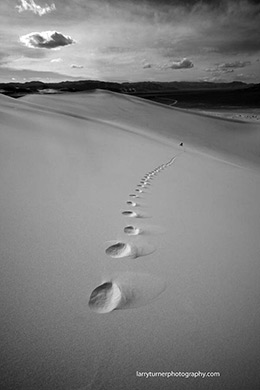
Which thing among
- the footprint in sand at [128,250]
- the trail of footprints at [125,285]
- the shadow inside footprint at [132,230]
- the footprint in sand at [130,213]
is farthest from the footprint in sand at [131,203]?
the footprint in sand at [128,250]

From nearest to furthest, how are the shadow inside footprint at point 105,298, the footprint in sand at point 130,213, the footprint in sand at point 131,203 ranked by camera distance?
the shadow inside footprint at point 105,298 < the footprint in sand at point 130,213 < the footprint in sand at point 131,203

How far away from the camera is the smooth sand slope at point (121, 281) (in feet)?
2.43

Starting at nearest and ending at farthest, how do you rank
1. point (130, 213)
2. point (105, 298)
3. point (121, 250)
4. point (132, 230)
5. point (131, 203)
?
point (105, 298) < point (121, 250) < point (132, 230) < point (130, 213) < point (131, 203)

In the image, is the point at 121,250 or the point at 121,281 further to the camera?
the point at 121,250

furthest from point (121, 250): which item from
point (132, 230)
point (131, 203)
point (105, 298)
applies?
point (131, 203)

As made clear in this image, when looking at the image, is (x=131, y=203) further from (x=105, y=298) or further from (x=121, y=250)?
(x=105, y=298)

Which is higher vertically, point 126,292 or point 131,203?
point 131,203

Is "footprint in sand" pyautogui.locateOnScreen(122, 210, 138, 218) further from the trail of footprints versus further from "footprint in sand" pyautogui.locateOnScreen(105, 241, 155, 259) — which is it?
"footprint in sand" pyautogui.locateOnScreen(105, 241, 155, 259)

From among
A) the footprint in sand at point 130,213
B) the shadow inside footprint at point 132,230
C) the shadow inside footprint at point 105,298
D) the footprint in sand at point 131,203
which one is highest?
the footprint in sand at point 131,203

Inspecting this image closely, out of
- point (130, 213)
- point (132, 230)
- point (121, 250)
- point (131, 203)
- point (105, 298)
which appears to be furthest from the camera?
point (131, 203)

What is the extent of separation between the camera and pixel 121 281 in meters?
1.08

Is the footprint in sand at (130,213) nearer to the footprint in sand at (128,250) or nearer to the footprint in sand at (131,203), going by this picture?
the footprint in sand at (131,203)

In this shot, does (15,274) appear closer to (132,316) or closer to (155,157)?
(132,316)

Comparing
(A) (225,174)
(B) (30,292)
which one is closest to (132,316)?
(B) (30,292)
